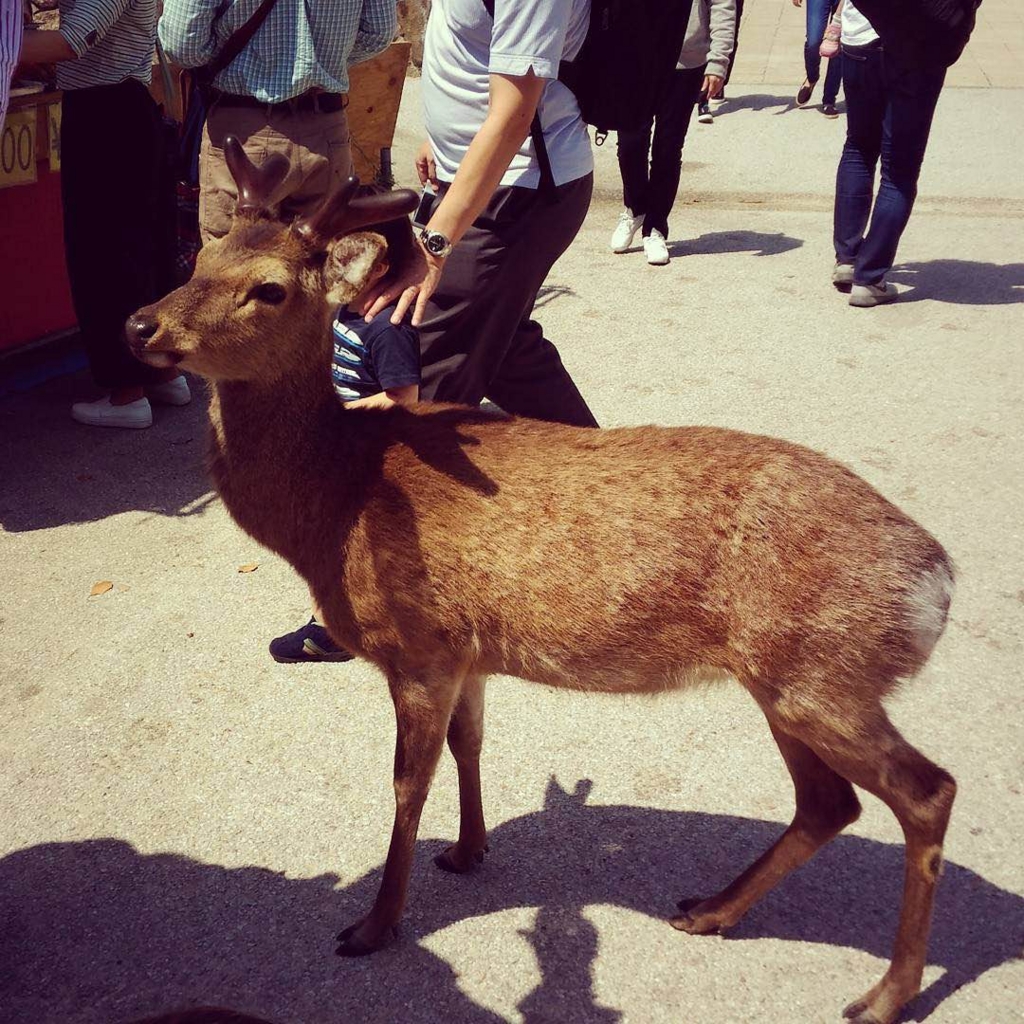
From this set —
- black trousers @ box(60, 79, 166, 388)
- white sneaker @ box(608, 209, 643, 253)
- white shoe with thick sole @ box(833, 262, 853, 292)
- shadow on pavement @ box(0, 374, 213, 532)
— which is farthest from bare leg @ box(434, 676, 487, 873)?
white sneaker @ box(608, 209, 643, 253)

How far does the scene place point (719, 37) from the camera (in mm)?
8555

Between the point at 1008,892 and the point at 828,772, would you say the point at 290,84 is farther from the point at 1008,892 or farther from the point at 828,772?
the point at 1008,892

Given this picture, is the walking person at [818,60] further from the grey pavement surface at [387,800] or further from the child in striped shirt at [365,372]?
the child in striped shirt at [365,372]

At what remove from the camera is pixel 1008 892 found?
3188mm

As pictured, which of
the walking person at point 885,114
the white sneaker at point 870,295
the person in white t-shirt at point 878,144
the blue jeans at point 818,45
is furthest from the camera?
the blue jeans at point 818,45

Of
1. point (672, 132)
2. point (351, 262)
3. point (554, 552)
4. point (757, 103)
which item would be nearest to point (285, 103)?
point (351, 262)

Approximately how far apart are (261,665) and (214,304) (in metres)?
1.83

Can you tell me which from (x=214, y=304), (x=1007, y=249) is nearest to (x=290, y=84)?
(x=214, y=304)

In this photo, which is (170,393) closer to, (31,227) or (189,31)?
(31,227)

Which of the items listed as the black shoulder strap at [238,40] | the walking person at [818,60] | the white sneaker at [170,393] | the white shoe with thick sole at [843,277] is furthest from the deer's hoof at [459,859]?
the walking person at [818,60]

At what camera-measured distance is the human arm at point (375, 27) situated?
16.6ft

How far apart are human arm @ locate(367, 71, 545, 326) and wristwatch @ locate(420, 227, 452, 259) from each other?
0.01 m

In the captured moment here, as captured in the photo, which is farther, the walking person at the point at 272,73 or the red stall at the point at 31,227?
the red stall at the point at 31,227

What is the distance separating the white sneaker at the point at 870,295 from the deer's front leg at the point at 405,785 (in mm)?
5908
